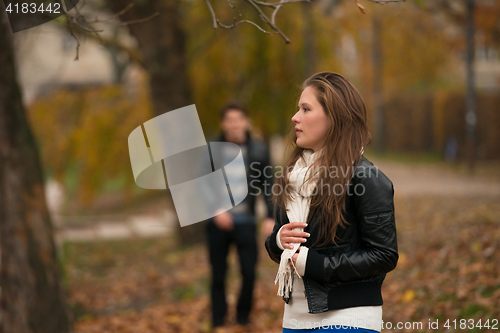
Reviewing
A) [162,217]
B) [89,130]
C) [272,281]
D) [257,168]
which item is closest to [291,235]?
[257,168]

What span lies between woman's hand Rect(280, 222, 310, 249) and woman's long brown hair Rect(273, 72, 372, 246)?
7cm

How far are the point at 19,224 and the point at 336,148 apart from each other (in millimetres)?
3497

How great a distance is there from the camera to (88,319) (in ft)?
19.7

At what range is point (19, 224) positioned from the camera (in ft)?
14.4

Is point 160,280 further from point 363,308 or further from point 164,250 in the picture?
point 363,308

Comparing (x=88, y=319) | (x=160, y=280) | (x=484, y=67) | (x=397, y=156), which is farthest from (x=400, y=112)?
(x=88, y=319)

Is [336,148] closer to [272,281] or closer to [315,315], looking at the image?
[315,315]

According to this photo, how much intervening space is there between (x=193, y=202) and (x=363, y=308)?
1.90 m

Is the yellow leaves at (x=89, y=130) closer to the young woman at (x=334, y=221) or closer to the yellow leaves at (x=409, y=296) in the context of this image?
the yellow leaves at (x=409, y=296)

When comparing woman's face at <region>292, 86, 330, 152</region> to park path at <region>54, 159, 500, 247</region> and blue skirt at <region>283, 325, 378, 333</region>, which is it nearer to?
blue skirt at <region>283, 325, 378, 333</region>

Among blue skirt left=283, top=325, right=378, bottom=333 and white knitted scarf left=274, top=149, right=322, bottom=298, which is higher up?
white knitted scarf left=274, top=149, right=322, bottom=298

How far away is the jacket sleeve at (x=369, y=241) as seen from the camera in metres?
1.88

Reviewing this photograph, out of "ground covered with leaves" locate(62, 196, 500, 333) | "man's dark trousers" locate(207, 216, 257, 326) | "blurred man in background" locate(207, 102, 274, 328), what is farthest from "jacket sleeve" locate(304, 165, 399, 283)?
"man's dark trousers" locate(207, 216, 257, 326)

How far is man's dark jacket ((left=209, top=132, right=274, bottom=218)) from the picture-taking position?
167 inches
